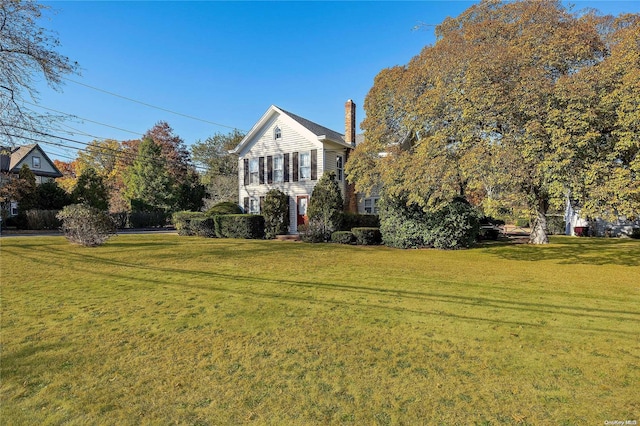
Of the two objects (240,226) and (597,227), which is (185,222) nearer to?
(240,226)

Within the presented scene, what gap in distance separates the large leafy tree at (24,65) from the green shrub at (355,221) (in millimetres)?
14219

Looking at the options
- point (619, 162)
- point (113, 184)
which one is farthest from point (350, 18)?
point (113, 184)

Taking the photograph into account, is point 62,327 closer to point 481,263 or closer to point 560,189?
point 481,263

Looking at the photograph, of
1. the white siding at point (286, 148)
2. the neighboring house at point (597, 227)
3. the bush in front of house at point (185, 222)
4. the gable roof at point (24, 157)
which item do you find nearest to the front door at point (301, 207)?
the white siding at point (286, 148)

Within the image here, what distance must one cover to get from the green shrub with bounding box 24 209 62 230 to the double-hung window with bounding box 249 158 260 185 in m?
16.5

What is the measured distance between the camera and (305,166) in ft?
68.8

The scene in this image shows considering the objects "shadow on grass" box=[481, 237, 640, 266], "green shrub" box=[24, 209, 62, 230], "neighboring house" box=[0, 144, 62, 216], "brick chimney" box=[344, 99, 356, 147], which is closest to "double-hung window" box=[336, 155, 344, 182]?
"brick chimney" box=[344, 99, 356, 147]

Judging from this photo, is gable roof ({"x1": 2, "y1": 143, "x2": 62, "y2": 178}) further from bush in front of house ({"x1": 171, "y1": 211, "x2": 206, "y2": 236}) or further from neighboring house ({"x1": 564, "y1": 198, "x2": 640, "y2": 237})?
neighboring house ({"x1": 564, "y1": 198, "x2": 640, "y2": 237})

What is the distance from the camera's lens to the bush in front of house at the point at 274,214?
62.1ft

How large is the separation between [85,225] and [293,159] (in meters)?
12.2

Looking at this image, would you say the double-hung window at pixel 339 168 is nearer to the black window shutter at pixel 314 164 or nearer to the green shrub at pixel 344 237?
the black window shutter at pixel 314 164

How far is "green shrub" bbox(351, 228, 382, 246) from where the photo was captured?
52.7 ft

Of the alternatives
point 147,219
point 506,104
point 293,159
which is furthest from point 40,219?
point 506,104

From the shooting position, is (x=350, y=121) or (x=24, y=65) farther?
(x=350, y=121)
